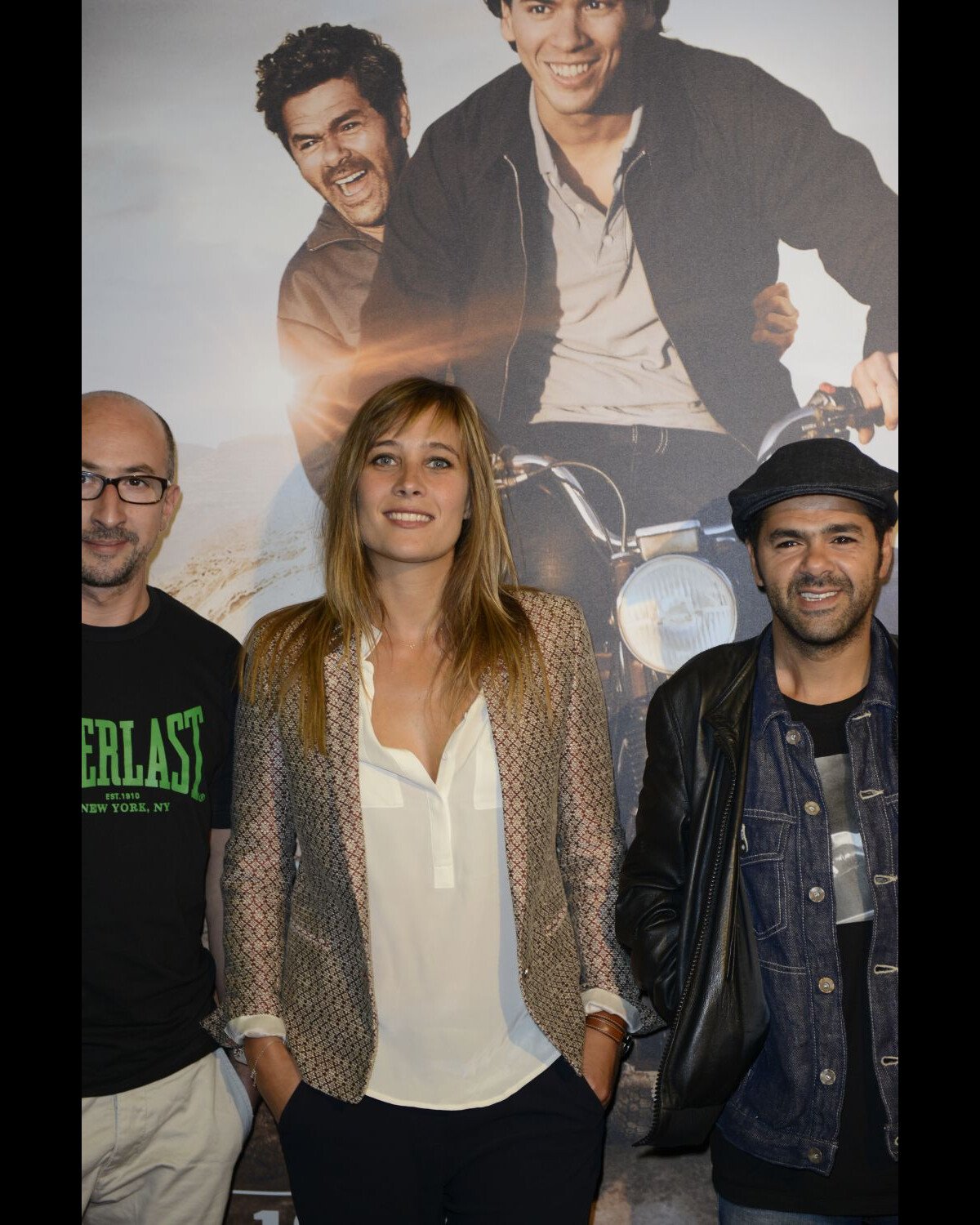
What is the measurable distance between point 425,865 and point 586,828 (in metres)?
0.41

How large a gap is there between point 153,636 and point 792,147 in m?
2.17

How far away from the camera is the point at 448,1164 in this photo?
2164 millimetres

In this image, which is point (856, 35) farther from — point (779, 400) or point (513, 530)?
point (513, 530)

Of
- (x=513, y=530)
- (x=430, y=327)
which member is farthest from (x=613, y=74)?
(x=513, y=530)

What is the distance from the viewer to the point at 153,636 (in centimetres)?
270

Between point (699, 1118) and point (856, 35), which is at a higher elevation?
point (856, 35)

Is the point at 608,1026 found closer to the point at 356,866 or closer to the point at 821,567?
the point at 356,866

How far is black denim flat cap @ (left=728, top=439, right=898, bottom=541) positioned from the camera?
7.76 ft

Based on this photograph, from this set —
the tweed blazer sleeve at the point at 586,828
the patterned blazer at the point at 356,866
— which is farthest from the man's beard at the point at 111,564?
the tweed blazer sleeve at the point at 586,828

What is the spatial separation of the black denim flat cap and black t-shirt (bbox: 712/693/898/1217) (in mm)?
Result: 484

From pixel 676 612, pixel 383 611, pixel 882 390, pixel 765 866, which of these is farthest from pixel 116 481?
pixel 882 390

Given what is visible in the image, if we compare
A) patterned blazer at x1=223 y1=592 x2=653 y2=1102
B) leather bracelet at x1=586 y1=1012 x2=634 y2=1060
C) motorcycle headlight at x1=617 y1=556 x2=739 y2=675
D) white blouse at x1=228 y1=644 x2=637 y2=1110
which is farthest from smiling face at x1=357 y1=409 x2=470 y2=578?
leather bracelet at x1=586 y1=1012 x2=634 y2=1060

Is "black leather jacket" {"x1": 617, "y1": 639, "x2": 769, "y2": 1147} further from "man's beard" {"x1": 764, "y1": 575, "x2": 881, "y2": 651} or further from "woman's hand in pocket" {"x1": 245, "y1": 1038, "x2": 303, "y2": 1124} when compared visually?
"woman's hand in pocket" {"x1": 245, "y1": 1038, "x2": 303, "y2": 1124}

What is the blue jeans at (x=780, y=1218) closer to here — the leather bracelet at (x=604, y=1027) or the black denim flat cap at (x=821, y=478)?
the leather bracelet at (x=604, y=1027)
